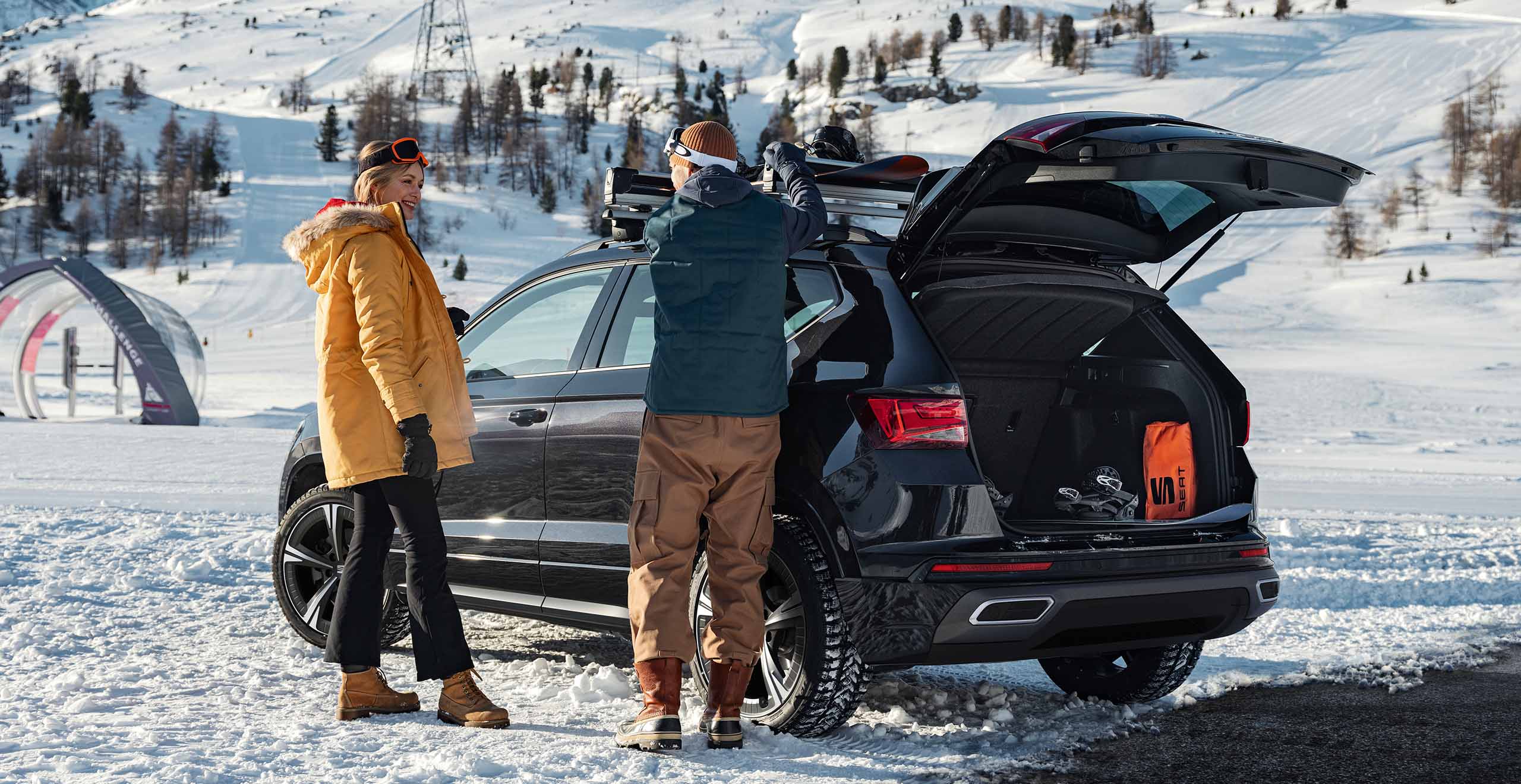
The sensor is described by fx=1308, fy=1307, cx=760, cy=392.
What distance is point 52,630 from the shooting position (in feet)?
17.9

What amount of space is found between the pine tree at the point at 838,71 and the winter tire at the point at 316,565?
12475cm

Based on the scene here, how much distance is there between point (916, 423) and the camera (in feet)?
12.6

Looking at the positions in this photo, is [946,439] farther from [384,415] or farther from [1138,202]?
[384,415]

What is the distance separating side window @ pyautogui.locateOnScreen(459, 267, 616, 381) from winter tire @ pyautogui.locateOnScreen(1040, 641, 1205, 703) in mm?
2155

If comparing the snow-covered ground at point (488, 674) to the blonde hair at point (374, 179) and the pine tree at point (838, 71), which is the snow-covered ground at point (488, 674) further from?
the pine tree at point (838, 71)

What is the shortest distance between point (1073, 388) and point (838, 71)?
5071 inches

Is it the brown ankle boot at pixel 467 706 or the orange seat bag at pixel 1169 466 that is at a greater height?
the orange seat bag at pixel 1169 466

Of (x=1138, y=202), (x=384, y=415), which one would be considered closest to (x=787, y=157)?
(x=1138, y=202)

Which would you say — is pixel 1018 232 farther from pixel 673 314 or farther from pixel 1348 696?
pixel 1348 696

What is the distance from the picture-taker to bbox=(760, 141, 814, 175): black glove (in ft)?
13.5

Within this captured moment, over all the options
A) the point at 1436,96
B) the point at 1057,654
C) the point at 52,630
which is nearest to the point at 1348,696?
the point at 1057,654

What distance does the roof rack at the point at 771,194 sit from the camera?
172 inches

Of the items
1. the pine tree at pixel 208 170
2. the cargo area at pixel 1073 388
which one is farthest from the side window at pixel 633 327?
the pine tree at pixel 208 170

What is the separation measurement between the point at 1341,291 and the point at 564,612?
6036 centimetres
